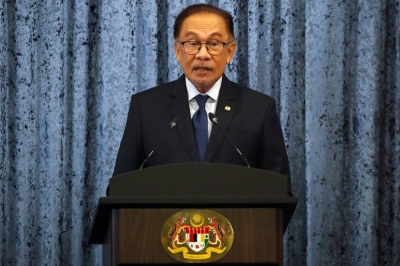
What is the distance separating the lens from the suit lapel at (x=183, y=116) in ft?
7.50

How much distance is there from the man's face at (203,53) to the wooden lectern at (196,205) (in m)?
0.63

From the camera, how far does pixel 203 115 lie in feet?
7.75

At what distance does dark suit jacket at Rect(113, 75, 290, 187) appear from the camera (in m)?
2.29

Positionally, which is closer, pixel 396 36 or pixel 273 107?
pixel 273 107

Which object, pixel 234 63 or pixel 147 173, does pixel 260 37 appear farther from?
pixel 147 173

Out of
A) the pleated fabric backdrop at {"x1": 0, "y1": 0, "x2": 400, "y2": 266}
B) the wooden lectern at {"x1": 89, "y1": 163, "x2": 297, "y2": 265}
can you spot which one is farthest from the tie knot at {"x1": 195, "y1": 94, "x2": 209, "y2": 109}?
the pleated fabric backdrop at {"x1": 0, "y1": 0, "x2": 400, "y2": 266}

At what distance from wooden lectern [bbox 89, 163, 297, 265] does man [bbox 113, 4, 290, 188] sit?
475 millimetres

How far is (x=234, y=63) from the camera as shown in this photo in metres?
3.30

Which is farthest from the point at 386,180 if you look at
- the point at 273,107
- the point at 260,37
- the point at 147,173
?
the point at 147,173

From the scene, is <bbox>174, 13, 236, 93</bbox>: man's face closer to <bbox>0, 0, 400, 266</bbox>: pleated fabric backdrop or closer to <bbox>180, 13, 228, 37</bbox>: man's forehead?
<bbox>180, 13, 228, 37</bbox>: man's forehead

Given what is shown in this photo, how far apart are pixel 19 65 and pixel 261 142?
4.36 feet

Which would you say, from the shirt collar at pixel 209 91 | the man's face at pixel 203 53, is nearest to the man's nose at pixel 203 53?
the man's face at pixel 203 53

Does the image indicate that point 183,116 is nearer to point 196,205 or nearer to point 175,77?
point 196,205

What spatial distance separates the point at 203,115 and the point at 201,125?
0.13 ft
